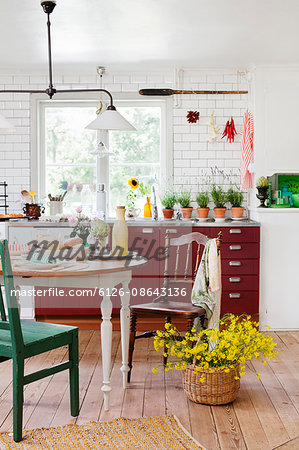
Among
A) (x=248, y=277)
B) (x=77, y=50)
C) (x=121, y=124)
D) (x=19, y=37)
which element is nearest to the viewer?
(x=121, y=124)

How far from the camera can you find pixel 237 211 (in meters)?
5.97

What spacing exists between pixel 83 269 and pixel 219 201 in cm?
296

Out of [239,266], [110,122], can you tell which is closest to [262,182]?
[239,266]

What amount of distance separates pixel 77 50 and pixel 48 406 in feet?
10.7

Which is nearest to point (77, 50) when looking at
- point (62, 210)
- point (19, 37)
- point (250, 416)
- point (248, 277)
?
point (19, 37)

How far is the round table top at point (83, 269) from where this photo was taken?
3.25m

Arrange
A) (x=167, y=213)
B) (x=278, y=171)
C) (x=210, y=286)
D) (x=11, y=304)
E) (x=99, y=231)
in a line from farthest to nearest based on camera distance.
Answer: (x=167, y=213) < (x=278, y=171) < (x=210, y=286) < (x=99, y=231) < (x=11, y=304)

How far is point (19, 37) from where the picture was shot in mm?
4828

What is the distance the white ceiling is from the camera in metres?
4.04

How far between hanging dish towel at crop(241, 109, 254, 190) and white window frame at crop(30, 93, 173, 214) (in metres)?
0.80

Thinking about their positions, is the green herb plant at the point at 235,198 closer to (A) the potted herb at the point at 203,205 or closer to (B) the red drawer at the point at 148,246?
(A) the potted herb at the point at 203,205

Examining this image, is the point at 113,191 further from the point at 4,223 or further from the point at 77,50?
the point at 77,50

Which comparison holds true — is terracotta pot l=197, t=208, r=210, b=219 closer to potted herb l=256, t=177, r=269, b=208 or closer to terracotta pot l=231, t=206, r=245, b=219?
terracotta pot l=231, t=206, r=245, b=219

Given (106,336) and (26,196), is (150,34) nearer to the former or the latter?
(26,196)
